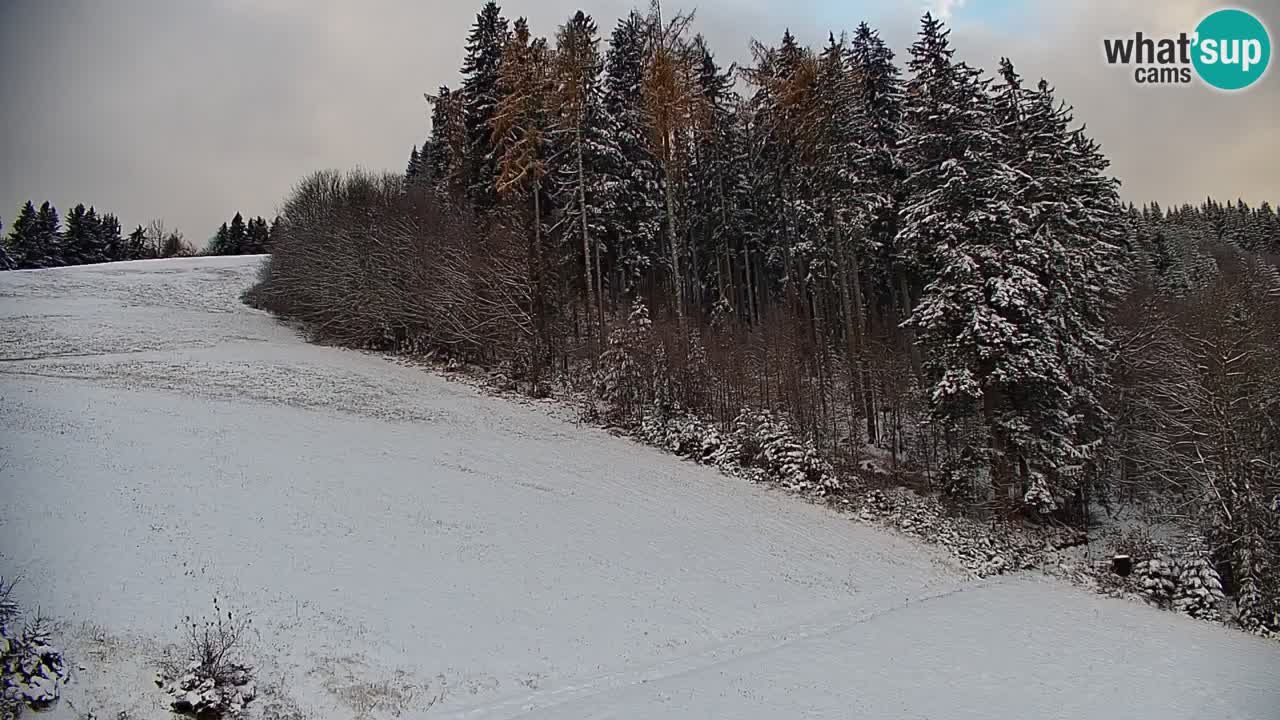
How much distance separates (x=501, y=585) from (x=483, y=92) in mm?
25486

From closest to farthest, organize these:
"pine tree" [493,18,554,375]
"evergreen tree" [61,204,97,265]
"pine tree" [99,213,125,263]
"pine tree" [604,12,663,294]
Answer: "pine tree" [493,18,554,375] < "pine tree" [604,12,663,294] < "evergreen tree" [61,204,97,265] < "pine tree" [99,213,125,263]

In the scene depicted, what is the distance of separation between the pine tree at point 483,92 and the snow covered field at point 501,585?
13.5 m

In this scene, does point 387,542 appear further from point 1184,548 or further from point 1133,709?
point 1184,548

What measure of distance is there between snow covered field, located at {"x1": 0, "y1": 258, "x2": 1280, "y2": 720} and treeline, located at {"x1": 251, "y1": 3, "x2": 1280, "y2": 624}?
14.6 feet

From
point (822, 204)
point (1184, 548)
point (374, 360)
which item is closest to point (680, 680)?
point (1184, 548)

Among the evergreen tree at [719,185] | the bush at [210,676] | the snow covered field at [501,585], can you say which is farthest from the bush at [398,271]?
the bush at [210,676]

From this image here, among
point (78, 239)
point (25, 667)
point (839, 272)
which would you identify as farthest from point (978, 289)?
point (78, 239)

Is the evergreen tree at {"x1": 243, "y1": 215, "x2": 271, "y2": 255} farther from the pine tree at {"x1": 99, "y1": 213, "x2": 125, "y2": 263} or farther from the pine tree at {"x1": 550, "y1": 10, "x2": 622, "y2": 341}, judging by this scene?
the pine tree at {"x1": 550, "y1": 10, "x2": 622, "y2": 341}

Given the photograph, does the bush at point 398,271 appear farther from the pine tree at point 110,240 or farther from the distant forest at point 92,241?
the pine tree at point 110,240

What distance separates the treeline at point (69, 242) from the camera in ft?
193

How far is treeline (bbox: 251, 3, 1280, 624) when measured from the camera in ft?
65.3

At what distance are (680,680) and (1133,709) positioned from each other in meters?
6.86

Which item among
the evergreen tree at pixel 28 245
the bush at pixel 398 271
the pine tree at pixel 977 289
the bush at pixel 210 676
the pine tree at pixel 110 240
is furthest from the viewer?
the pine tree at pixel 110 240

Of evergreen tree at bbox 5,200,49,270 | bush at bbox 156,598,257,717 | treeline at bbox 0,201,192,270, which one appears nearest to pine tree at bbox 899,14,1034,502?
bush at bbox 156,598,257,717
